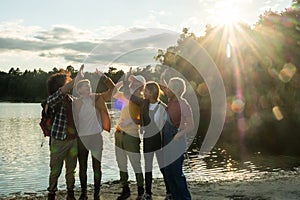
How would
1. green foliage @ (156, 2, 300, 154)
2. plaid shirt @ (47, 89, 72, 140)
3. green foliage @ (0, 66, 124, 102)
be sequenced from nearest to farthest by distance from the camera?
plaid shirt @ (47, 89, 72, 140) → green foliage @ (156, 2, 300, 154) → green foliage @ (0, 66, 124, 102)

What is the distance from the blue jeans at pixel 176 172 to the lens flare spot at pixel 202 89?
4431 cm

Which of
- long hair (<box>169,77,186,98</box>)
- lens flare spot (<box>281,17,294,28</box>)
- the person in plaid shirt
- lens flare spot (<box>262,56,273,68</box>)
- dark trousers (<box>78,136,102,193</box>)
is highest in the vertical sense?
lens flare spot (<box>281,17,294,28</box>)

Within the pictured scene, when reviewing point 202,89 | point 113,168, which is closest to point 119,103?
point 113,168

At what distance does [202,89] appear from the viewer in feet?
169

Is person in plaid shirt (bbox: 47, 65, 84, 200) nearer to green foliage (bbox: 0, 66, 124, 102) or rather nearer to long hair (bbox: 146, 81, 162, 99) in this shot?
long hair (bbox: 146, 81, 162, 99)

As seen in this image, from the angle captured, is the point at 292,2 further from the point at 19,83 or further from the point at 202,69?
the point at 19,83

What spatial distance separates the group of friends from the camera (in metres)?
6.52

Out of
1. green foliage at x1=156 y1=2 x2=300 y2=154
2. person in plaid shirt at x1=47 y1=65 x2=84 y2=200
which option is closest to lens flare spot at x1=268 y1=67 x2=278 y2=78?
green foliage at x1=156 y1=2 x2=300 y2=154

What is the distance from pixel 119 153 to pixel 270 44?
35.2 m

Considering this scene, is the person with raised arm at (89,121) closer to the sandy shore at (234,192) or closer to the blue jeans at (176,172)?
the sandy shore at (234,192)

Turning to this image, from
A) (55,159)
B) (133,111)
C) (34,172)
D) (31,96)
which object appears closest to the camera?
(55,159)

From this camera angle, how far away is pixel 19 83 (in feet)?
426

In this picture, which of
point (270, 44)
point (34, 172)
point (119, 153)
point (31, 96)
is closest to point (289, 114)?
point (270, 44)

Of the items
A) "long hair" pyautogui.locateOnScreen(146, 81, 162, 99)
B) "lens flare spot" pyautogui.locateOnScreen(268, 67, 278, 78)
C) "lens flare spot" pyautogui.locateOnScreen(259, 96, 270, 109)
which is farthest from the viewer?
"lens flare spot" pyautogui.locateOnScreen(259, 96, 270, 109)
